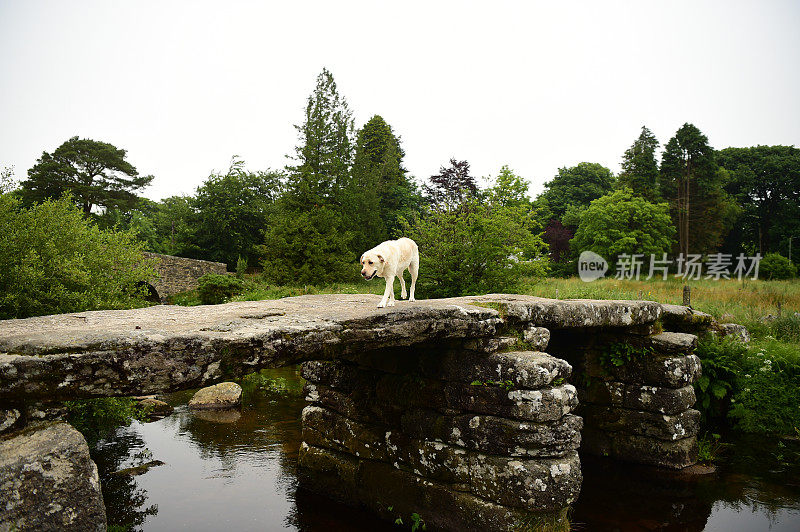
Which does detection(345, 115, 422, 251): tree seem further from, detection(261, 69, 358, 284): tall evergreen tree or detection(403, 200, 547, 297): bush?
detection(403, 200, 547, 297): bush

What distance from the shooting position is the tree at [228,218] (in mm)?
38656

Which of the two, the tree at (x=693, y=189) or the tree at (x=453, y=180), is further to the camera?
the tree at (x=693, y=189)

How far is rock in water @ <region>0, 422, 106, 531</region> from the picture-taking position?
9.82 feet

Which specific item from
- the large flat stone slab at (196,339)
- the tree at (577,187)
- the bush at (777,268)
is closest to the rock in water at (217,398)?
the large flat stone slab at (196,339)

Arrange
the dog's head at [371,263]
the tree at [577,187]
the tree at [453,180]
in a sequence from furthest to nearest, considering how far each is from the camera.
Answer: the tree at [577,187], the tree at [453,180], the dog's head at [371,263]

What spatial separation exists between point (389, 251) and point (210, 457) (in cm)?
548

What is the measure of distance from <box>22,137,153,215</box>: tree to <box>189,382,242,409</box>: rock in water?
3067 cm

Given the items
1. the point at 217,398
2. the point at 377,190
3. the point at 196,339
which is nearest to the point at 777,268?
the point at 377,190

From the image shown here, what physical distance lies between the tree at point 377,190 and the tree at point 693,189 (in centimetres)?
1925

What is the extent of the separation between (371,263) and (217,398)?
816cm

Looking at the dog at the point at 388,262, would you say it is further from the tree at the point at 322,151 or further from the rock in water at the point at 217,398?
the tree at the point at 322,151

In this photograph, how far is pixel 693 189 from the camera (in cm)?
3581

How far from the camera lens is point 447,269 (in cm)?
1662

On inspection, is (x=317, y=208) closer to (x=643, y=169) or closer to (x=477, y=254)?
(x=477, y=254)
